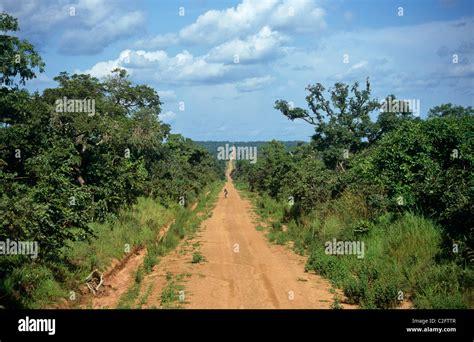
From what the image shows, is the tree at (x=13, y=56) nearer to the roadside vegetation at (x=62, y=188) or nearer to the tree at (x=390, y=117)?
the roadside vegetation at (x=62, y=188)

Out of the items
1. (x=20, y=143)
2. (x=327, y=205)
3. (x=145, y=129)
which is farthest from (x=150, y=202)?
(x=20, y=143)

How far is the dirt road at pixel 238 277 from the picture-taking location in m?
11.5

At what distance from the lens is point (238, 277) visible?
46.0 feet

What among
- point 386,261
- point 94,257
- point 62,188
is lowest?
point 94,257

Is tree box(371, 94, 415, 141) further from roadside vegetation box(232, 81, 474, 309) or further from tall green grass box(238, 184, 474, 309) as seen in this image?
tall green grass box(238, 184, 474, 309)

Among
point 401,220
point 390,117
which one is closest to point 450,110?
point 390,117

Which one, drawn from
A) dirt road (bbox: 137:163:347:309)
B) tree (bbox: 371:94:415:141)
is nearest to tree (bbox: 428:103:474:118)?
tree (bbox: 371:94:415:141)

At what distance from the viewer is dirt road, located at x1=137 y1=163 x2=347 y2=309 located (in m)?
11.5

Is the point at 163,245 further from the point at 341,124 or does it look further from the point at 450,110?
the point at 450,110

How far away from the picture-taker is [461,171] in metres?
13.5

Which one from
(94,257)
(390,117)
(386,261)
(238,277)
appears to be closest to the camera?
(386,261)

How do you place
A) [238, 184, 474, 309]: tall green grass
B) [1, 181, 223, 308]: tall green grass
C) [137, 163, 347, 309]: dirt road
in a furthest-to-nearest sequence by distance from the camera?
[137, 163, 347, 309]: dirt road
[1, 181, 223, 308]: tall green grass
[238, 184, 474, 309]: tall green grass
